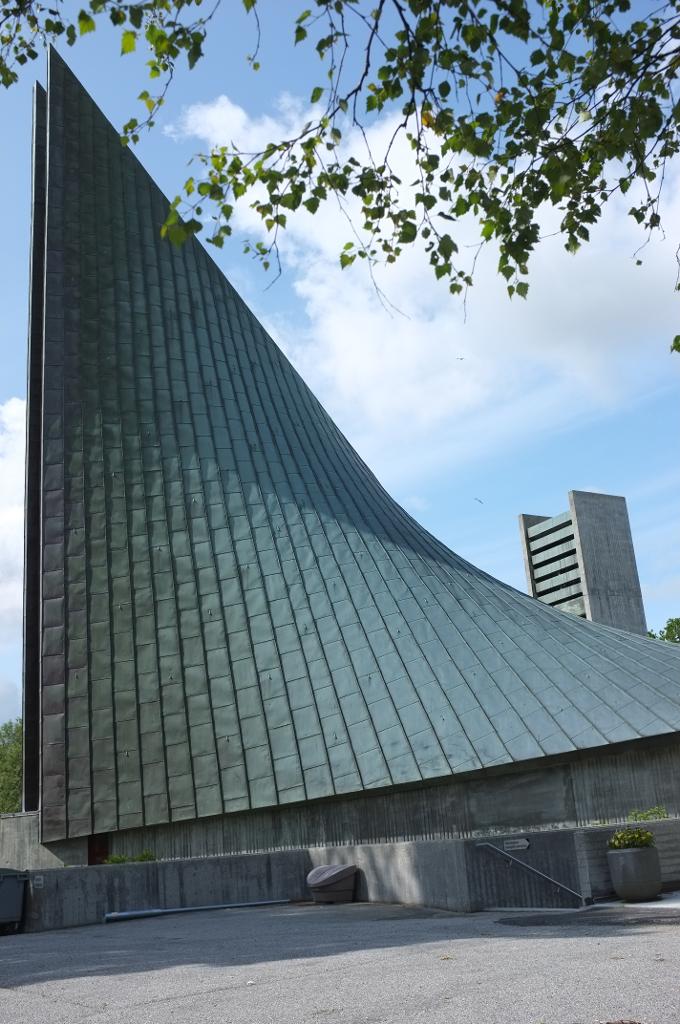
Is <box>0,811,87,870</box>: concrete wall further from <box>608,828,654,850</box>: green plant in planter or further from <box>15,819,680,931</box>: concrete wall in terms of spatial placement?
<box>608,828,654,850</box>: green plant in planter

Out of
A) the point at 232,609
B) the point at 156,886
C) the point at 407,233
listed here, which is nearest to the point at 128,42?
the point at 407,233

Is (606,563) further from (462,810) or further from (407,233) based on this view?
(407,233)

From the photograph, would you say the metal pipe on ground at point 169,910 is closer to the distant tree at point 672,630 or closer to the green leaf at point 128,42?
the green leaf at point 128,42

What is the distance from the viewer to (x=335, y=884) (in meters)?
11.8

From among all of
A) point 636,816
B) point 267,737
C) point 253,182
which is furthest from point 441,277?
point 267,737

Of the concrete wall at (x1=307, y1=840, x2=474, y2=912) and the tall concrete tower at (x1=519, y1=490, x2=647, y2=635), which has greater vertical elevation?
the tall concrete tower at (x1=519, y1=490, x2=647, y2=635)

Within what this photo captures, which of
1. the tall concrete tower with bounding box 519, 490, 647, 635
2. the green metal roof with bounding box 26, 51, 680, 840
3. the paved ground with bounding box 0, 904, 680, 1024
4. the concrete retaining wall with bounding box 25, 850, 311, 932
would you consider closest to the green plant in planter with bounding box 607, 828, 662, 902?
the paved ground with bounding box 0, 904, 680, 1024

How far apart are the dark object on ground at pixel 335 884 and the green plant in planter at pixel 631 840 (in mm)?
3445

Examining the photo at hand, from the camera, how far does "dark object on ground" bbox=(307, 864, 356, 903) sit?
11.7 meters

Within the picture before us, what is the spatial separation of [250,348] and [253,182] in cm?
1690

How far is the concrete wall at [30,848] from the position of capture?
1656 cm

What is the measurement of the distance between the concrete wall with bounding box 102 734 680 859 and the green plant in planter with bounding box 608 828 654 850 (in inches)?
151

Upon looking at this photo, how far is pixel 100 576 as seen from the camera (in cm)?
1870

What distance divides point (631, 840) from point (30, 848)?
11595 mm
